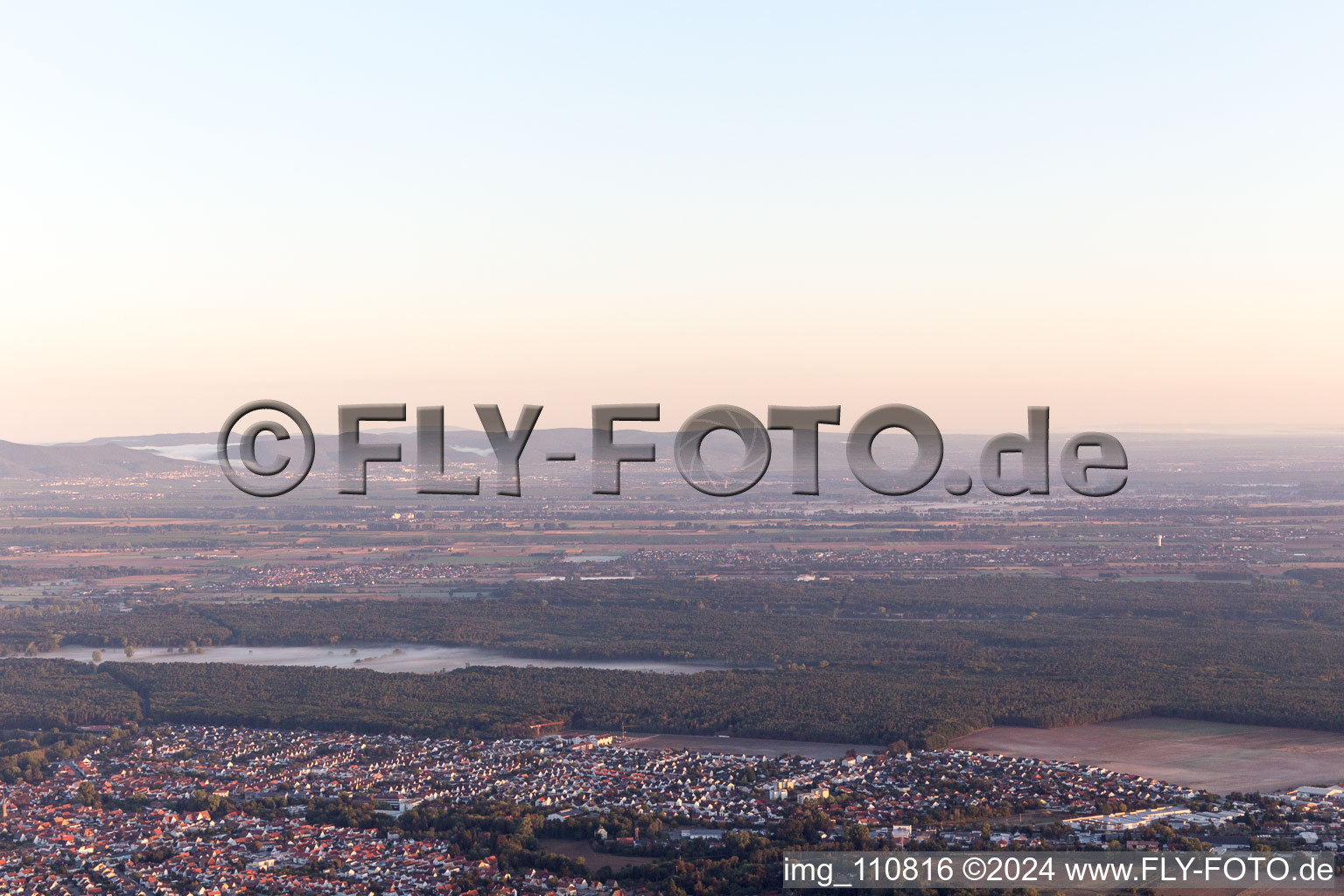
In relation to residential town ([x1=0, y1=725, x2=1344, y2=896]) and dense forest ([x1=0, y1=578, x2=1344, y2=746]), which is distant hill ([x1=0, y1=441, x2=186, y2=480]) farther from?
residential town ([x1=0, y1=725, x2=1344, y2=896])

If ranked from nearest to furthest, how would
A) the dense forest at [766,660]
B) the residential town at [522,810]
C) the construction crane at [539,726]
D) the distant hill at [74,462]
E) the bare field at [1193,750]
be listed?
1. the residential town at [522,810]
2. the bare field at [1193,750]
3. the construction crane at [539,726]
4. the dense forest at [766,660]
5. the distant hill at [74,462]

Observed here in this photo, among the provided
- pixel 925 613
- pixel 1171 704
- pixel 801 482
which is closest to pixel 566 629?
pixel 925 613

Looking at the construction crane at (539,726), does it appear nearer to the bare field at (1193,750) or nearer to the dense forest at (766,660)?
the dense forest at (766,660)

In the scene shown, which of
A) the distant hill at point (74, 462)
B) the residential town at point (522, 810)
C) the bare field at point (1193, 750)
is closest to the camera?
the residential town at point (522, 810)

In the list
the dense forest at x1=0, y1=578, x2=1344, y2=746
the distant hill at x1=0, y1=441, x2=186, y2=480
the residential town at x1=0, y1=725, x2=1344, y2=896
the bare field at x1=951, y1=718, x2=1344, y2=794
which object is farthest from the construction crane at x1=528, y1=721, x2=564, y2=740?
the distant hill at x1=0, y1=441, x2=186, y2=480

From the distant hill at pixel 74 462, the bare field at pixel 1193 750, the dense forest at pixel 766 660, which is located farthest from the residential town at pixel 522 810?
the distant hill at pixel 74 462
